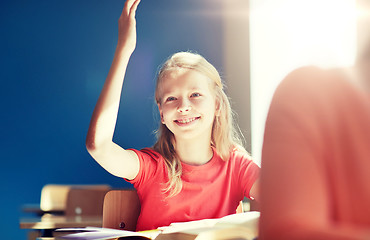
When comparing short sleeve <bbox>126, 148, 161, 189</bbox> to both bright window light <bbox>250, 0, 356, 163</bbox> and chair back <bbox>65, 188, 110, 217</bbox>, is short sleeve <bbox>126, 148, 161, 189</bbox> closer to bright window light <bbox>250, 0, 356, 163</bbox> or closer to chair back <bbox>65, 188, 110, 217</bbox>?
bright window light <bbox>250, 0, 356, 163</bbox>

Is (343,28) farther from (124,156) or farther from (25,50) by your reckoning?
(25,50)

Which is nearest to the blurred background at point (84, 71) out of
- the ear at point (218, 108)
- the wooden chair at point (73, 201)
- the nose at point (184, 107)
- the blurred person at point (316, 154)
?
the wooden chair at point (73, 201)

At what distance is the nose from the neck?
0.37 feet

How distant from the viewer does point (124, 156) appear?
4.37ft

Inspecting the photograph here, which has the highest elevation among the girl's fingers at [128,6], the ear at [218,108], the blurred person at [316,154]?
the girl's fingers at [128,6]

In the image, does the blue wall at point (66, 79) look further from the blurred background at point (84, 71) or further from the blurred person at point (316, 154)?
the blurred person at point (316, 154)

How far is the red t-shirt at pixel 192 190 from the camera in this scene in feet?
4.46

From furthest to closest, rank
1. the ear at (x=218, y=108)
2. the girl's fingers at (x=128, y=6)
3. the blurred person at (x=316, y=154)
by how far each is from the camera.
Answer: the ear at (x=218, y=108), the girl's fingers at (x=128, y=6), the blurred person at (x=316, y=154)

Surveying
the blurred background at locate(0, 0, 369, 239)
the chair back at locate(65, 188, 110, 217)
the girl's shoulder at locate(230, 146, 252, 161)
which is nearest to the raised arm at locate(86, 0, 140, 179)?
the girl's shoulder at locate(230, 146, 252, 161)

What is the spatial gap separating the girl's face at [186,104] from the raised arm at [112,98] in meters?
0.26

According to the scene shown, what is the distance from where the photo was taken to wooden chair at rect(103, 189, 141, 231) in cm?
138

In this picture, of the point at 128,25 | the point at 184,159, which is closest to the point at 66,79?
the point at 184,159

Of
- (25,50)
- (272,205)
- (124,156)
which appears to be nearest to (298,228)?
(272,205)

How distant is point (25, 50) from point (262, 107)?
5.79 feet
